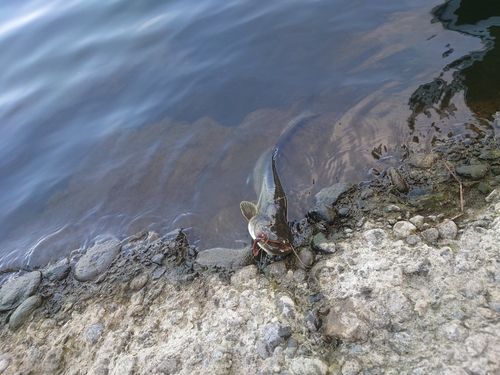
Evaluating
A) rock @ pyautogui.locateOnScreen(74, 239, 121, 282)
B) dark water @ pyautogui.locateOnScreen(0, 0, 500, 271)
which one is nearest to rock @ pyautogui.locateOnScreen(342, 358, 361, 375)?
dark water @ pyautogui.locateOnScreen(0, 0, 500, 271)

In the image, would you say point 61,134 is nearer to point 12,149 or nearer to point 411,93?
point 12,149

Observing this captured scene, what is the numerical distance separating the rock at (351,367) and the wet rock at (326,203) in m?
1.47

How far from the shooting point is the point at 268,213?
12.6ft

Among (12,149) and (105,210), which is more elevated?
(12,149)

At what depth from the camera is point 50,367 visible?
2.98 meters

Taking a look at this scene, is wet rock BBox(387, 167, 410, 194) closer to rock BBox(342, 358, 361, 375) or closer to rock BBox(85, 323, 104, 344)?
rock BBox(342, 358, 361, 375)

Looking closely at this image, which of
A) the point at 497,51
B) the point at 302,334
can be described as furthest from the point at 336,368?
the point at 497,51

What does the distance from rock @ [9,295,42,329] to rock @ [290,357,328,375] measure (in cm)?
277

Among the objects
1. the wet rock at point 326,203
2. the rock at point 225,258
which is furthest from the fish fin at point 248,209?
the wet rock at point 326,203

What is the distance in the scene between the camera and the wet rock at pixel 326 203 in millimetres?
3609

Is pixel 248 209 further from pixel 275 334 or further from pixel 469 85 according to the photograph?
pixel 469 85

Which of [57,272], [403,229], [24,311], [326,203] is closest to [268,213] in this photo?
[326,203]

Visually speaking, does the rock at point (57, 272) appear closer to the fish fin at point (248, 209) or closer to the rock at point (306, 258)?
the fish fin at point (248, 209)

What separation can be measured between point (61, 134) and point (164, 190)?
8.96ft
